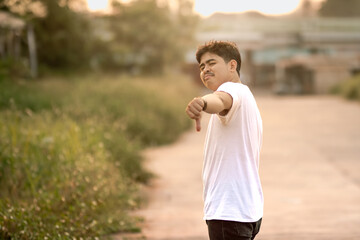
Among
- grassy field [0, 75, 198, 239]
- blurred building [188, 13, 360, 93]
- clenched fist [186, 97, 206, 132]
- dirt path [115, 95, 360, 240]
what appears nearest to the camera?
clenched fist [186, 97, 206, 132]

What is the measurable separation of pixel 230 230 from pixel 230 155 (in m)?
0.38

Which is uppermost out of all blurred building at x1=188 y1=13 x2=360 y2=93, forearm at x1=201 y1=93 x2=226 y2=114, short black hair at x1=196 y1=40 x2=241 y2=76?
short black hair at x1=196 y1=40 x2=241 y2=76

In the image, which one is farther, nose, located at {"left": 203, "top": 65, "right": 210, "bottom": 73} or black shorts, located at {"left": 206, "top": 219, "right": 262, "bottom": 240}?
nose, located at {"left": 203, "top": 65, "right": 210, "bottom": 73}

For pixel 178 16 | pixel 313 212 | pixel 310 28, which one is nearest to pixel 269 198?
pixel 313 212

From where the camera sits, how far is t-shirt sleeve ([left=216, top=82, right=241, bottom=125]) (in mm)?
3123

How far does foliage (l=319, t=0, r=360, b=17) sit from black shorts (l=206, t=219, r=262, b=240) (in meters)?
67.2

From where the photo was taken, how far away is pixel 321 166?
11.1 metres

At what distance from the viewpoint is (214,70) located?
333cm

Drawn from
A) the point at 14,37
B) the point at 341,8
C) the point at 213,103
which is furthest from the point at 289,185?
the point at 341,8

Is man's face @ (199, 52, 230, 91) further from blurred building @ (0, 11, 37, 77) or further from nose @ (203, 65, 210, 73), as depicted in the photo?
blurred building @ (0, 11, 37, 77)

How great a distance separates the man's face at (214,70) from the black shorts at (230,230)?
0.70 m

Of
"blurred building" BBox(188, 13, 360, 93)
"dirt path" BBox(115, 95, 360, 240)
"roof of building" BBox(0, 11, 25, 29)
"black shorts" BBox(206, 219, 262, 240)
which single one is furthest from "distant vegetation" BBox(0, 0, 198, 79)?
"black shorts" BBox(206, 219, 262, 240)

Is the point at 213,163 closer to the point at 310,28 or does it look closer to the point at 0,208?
the point at 0,208

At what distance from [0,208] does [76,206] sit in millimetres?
1064
